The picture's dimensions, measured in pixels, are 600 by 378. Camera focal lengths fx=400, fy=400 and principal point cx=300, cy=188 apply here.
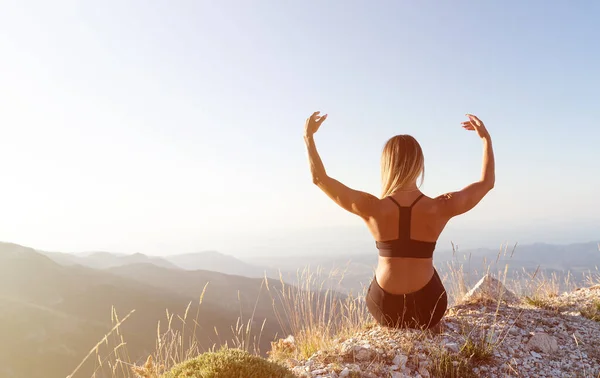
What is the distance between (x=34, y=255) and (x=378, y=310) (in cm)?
10022

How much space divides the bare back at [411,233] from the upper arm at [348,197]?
0.11 meters

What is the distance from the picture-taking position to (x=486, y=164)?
16.3ft

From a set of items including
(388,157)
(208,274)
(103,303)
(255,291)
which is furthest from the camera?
(208,274)

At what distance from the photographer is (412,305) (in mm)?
4840

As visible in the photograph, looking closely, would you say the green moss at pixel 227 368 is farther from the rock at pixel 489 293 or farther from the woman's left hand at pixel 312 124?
the rock at pixel 489 293

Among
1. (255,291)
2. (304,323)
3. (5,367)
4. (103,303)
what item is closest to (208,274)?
(255,291)

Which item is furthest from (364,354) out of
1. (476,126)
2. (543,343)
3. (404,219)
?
(476,126)

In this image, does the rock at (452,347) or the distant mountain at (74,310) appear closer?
the rock at (452,347)

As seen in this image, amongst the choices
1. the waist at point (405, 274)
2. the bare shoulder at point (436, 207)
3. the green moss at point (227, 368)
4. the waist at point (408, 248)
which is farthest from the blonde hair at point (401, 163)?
the green moss at point (227, 368)

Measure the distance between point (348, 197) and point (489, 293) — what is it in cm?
418

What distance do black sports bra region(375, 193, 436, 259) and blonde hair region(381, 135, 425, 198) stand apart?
9.3 inches

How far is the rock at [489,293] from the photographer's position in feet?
22.5

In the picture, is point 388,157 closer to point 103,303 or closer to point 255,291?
point 103,303

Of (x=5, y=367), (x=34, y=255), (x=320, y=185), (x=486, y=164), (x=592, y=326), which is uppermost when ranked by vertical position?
(x=486, y=164)
